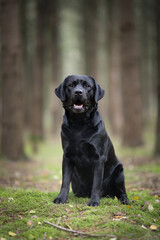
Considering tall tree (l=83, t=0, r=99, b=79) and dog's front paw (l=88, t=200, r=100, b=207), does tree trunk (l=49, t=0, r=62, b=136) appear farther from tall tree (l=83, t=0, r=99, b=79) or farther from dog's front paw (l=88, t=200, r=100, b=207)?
dog's front paw (l=88, t=200, r=100, b=207)

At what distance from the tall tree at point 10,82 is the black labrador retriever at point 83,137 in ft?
17.7

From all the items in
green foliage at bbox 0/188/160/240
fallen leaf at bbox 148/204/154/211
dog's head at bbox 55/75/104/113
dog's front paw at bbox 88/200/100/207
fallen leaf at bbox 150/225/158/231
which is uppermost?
dog's head at bbox 55/75/104/113

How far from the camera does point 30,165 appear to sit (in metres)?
9.61

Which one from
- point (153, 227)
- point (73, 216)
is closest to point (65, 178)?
point (73, 216)

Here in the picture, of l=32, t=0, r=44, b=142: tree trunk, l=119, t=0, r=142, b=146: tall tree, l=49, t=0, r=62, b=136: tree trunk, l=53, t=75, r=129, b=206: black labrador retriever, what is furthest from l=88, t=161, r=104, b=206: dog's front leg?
l=49, t=0, r=62, b=136: tree trunk

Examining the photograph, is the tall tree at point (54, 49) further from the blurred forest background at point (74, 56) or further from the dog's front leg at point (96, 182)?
the dog's front leg at point (96, 182)

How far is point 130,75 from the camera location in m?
12.9

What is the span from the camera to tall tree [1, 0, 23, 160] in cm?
984

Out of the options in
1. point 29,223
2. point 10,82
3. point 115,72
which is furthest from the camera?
point 115,72

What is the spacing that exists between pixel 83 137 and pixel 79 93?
646 mm

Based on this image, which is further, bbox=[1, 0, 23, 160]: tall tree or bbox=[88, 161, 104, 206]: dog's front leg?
bbox=[1, 0, 23, 160]: tall tree

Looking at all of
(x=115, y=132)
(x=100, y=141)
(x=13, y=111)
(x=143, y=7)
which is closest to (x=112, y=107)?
(x=115, y=132)

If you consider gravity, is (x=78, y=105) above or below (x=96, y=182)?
above

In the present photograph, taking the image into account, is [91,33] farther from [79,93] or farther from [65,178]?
[65,178]
